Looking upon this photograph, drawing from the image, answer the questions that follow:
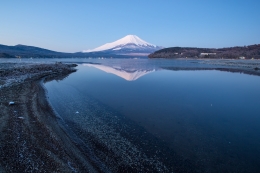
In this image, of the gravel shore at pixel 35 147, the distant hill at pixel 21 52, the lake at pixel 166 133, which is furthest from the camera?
the distant hill at pixel 21 52

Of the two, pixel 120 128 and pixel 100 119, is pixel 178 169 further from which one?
pixel 100 119

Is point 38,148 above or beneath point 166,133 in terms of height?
above

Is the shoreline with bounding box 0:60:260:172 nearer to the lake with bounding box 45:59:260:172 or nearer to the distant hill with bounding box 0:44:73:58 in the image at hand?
the lake with bounding box 45:59:260:172

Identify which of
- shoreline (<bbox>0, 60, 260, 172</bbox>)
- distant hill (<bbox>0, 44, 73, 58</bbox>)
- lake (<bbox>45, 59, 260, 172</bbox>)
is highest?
distant hill (<bbox>0, 44, 73, 58</bbox>)

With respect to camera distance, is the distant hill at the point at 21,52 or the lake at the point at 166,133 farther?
the distant hill at the point at 21,52

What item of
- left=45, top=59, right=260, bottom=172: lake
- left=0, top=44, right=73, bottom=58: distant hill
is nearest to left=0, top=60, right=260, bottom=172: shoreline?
left=45, top=59, right=260, bottom=172: lake

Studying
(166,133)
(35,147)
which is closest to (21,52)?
(35,147)

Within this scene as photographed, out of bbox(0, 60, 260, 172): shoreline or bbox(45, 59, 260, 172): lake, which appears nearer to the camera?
bbox(0, 60, 260, 172): shoreline

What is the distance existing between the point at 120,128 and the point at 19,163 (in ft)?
8.98

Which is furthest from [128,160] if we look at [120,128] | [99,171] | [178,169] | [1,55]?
[1,55]

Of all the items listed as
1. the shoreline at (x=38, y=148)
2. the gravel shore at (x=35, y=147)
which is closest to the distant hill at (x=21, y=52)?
the gravel shore at (x=35, y=147)

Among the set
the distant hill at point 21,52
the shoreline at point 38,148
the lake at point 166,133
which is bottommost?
the lake at point 166,133

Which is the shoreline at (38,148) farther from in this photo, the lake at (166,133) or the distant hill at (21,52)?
the distant hill at (21,52)

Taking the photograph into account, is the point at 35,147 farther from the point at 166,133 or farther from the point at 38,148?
the point at 166,133
